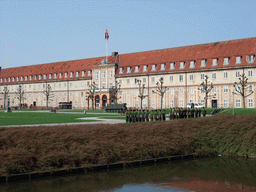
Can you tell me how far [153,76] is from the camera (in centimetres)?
7969

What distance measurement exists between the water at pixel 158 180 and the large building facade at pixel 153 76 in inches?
1843

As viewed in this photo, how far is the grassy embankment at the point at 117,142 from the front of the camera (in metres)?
14.6

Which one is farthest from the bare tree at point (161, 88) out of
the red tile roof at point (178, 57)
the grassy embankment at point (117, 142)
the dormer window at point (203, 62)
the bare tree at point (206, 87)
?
the grassy embankment at point (117, 142)

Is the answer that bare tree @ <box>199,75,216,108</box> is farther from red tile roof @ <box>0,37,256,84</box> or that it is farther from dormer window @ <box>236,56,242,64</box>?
dormer window @ <box>236,56,242,64</box>

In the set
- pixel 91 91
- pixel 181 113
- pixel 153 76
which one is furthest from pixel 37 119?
pixel 91 91

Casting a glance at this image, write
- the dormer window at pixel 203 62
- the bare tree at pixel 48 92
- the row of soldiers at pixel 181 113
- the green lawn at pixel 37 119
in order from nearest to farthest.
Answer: the green lawn at pixel 37 119
the row of soldiers at pixel 181 113
the dormer window at pixel 203 62
the bare tree at pixel 48 92

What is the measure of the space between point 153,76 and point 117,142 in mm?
62687

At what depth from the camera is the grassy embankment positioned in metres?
14.6

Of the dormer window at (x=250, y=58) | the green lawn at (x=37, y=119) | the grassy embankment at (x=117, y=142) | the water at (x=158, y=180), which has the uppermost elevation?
the dormer window at (x=250, y=58)

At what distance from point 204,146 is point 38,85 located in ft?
305

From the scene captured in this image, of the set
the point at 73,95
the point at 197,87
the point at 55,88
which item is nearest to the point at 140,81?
the point at 197,87

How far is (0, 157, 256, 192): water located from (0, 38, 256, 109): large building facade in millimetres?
46820

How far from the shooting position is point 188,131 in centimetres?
2086

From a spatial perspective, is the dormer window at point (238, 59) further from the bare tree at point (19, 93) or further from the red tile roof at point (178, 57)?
the bare tree at point (19, 93)
